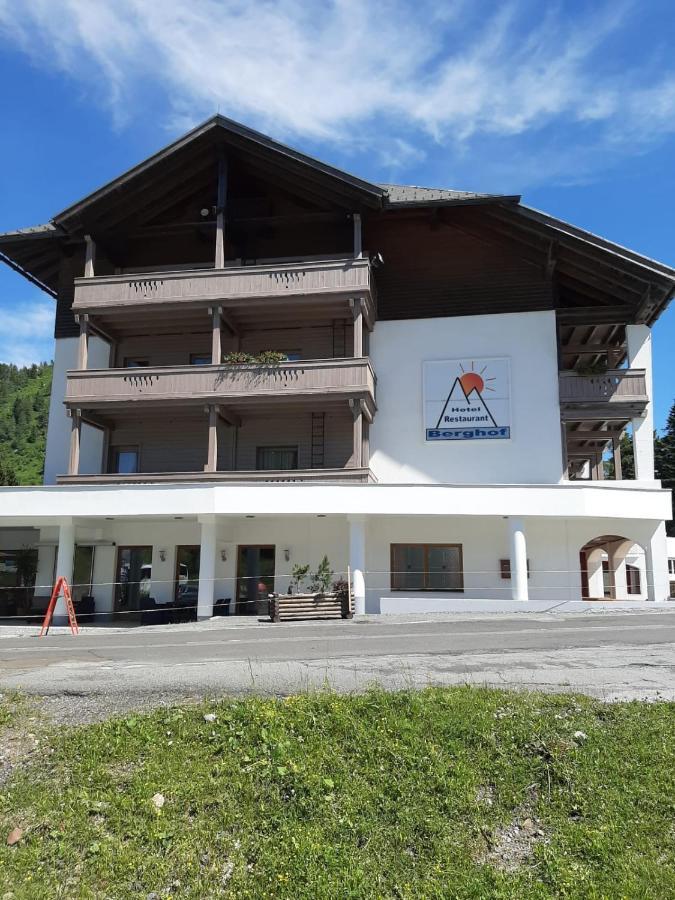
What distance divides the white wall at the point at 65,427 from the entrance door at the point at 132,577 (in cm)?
376

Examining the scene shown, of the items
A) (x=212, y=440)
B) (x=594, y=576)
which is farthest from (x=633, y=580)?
(x=212, y=440)

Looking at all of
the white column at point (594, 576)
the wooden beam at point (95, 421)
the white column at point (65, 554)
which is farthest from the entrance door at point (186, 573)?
the white column at point (594, 576)

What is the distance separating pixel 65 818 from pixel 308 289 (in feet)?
67.3

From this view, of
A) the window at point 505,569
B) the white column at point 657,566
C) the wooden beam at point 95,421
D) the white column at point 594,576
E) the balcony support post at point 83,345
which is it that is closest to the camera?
Result: the white column at point 657,566

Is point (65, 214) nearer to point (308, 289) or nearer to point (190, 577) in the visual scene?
point (308, 289)

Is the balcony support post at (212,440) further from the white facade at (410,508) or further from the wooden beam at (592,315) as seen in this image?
the wooden beam at (592,315)

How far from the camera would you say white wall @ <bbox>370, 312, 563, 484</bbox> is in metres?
24.6

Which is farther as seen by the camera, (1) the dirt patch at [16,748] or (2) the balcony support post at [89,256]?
(2) the balcony support post at [89,256]

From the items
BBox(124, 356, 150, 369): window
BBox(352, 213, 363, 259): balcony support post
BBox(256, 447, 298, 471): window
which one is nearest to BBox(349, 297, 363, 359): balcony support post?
BBox(352, 213, 363, 259): balcony support post

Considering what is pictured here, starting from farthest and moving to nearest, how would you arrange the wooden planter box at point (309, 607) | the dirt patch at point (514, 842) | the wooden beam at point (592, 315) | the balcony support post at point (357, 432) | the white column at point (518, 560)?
the wooden beam at point (592, 315), the balcony support post at point (357, 432), the white column at point (518, 560), the wooden planter box at point (309, 607), the dirt patch at point (514, 842)

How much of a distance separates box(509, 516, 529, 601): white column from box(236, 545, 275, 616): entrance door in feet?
26.2

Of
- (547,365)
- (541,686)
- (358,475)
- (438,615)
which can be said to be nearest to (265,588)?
(358,475)

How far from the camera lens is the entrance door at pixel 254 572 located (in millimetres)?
24312

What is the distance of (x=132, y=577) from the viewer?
82.9 ft
